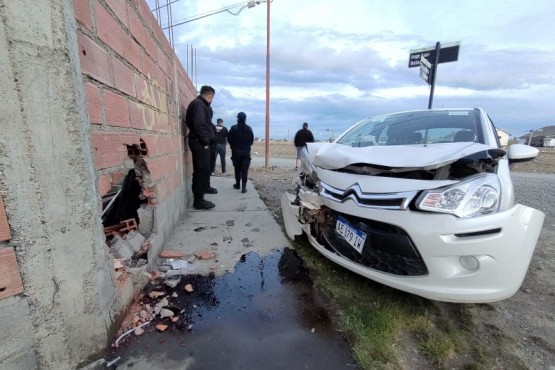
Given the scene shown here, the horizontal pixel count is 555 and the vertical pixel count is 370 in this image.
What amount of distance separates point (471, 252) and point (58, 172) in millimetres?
2281

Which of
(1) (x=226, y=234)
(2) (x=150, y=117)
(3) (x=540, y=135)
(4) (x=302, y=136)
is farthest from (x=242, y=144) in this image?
(3) (x=540, y=135)

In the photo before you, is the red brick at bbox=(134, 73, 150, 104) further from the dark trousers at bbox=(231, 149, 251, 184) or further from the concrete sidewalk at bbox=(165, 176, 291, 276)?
the dark trousers at bbox=(231, 149, 251, 184)

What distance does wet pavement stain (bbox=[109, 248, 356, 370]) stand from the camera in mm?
1667

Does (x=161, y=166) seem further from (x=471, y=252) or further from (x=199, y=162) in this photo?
(x=471, y=252)

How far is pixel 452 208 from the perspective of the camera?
6.23 feet

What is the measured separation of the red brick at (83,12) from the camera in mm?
1509

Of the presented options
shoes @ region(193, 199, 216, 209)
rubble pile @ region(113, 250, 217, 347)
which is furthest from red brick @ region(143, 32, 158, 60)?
shoes @ region(193, 199, 216, 209)

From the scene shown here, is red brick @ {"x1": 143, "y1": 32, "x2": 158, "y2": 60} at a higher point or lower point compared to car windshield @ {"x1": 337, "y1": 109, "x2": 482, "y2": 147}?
higher

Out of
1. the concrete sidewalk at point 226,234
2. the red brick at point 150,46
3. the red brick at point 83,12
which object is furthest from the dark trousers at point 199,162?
the red brick at point 83,12

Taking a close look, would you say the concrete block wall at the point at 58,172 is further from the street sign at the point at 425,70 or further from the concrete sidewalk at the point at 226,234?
the street sign at the point at 425,70

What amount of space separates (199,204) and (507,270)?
13.2ft

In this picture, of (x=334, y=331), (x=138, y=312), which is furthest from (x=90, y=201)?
(x=334, y=331)

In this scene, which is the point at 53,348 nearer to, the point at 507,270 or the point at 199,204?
the point at 507,270

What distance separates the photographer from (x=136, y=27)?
96.2 inches
